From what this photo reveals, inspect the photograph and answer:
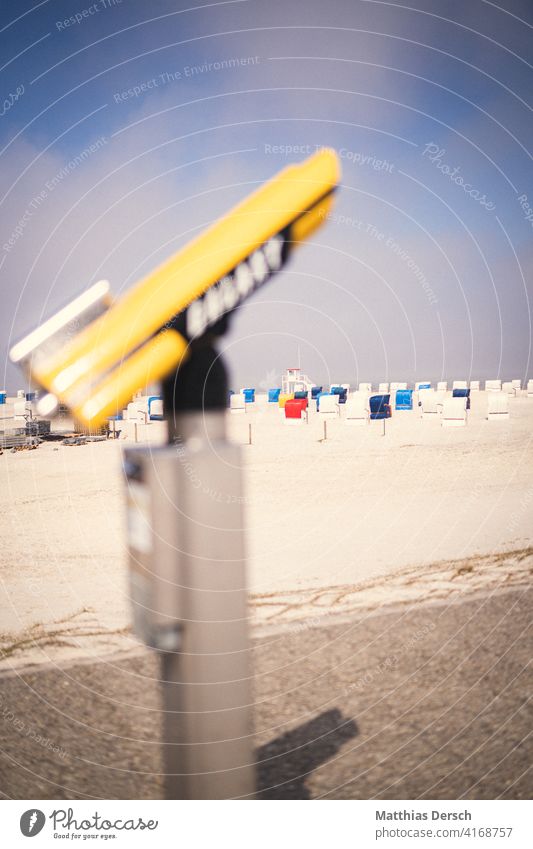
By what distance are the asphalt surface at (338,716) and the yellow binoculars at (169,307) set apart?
165 cm

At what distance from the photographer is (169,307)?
0.97m

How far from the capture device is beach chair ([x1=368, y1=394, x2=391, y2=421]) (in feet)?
51.0

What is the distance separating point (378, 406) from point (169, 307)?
1532 cm

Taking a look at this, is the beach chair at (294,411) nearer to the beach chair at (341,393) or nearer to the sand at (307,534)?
the sand at (307,534)

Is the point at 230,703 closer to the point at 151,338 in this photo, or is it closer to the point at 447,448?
the point at 151,338

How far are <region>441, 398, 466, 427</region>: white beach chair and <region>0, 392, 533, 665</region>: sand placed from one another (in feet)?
10.3

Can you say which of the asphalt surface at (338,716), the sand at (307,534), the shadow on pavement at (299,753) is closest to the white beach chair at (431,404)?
the sand at (307,534)

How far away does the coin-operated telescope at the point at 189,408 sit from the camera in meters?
0.90

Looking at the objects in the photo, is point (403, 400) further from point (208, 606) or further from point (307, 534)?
point (208, 606)

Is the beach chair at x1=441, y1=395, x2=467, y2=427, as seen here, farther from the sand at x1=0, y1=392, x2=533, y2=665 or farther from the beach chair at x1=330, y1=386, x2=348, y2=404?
the beach chair at x1=330, y1=386, x2=348, y2=404

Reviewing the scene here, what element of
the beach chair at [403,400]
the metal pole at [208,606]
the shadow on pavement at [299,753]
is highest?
the beach chair at [403,400]

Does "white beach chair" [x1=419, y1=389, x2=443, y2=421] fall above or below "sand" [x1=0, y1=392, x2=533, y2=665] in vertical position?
above

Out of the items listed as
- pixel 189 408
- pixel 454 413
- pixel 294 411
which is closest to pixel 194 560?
pixel 189 408

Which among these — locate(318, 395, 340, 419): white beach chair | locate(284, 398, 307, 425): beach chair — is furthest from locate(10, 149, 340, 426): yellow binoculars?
locate(318, 395, 340, 419): white beach chair
